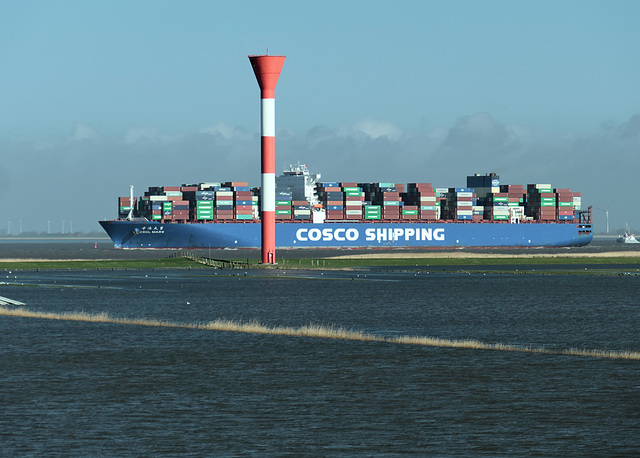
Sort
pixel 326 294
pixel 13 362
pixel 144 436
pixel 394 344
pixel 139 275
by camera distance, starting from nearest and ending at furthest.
A: pixel 144 436, pixel 13 362, pixel 394 344, pixel 326 294, pixel 139 275

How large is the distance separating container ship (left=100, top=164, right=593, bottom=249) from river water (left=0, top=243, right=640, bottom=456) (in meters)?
107

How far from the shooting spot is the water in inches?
A: 711

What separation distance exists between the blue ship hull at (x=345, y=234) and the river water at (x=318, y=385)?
105 m

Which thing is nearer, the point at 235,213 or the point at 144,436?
Answer: the point at 144,436

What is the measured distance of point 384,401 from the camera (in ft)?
73.6

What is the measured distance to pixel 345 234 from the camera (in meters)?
166

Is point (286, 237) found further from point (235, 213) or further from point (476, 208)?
point (476, 208)

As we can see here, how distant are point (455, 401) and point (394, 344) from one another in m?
12.1

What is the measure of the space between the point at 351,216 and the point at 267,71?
63003mm

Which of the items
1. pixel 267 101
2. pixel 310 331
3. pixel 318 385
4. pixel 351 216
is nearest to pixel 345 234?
pixel 351 216

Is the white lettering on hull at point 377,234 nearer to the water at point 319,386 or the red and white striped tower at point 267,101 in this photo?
the red and white striped tower at point 267,101

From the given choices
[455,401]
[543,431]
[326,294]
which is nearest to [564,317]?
[326,294]

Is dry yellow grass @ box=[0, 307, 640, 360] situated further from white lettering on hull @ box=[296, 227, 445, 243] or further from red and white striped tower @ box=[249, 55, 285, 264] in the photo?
white lettering on hull @ box=[296, 227, 445, 243]

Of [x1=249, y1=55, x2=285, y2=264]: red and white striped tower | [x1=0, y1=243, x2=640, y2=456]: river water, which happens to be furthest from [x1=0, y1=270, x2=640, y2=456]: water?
[x1=249, y1=55, x2=285, y2=264]: red and white striped tower
